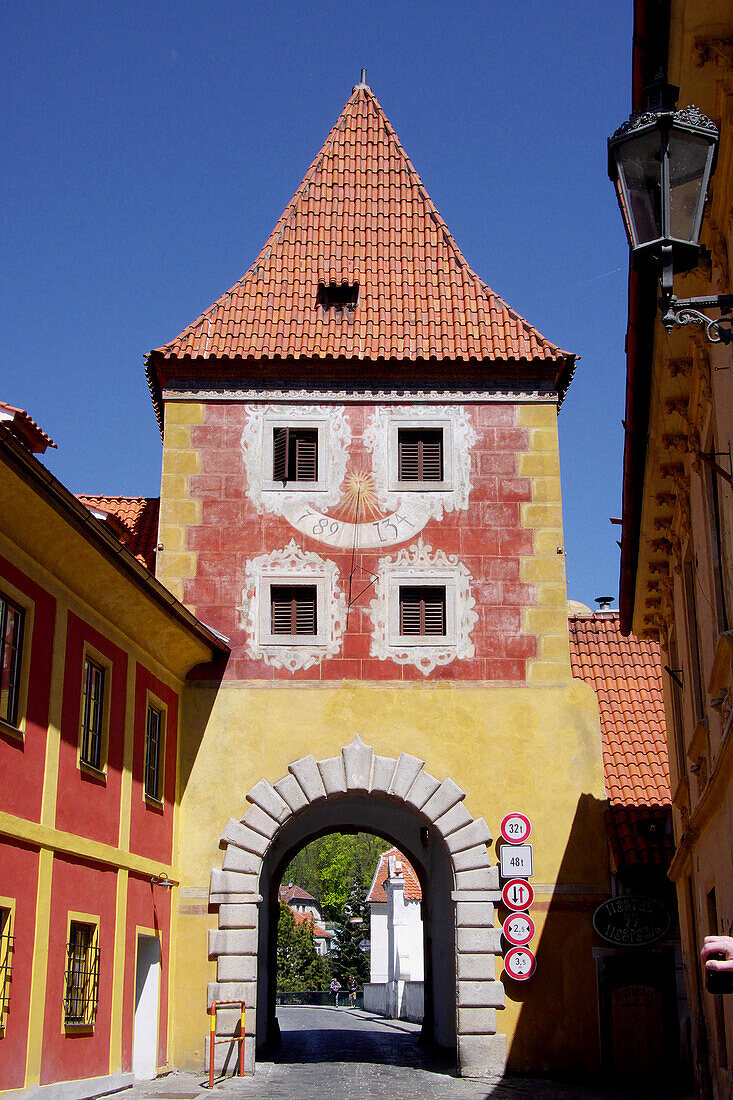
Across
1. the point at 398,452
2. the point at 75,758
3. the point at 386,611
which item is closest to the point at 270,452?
the point at 398,452

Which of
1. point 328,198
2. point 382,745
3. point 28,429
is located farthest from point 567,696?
point 328,198

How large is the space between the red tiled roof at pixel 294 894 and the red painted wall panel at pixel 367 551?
7421cm

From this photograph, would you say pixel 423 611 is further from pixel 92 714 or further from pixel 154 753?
pixel 92 714

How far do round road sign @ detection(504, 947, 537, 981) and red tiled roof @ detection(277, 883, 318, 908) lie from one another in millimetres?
74755

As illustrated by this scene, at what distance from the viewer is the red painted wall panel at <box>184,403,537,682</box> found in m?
18.0

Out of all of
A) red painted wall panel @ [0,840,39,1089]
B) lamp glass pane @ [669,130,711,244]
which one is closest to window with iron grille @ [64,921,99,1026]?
red painted wall panel @ [0,840,39,1089]

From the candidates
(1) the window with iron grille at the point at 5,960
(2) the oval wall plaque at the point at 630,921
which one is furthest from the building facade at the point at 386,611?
(1) the window with iron grille at the point at 5,960

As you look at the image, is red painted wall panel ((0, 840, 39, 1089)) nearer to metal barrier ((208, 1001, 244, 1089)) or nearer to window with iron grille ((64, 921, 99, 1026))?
window with iron grille ((64, 921, 99, 1026))

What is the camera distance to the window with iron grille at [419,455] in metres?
19.1

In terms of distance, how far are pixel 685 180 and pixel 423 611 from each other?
13545 millimetres

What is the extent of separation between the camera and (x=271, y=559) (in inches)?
727

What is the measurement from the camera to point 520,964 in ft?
54.3

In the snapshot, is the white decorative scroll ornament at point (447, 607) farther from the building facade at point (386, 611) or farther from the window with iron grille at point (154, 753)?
the window with iron grille at point (154, 753)

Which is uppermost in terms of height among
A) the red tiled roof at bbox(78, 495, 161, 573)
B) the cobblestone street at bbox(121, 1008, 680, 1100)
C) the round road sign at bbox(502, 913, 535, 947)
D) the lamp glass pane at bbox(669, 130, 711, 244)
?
the red tiled roof at bbox(78, 495, 161, 573)
